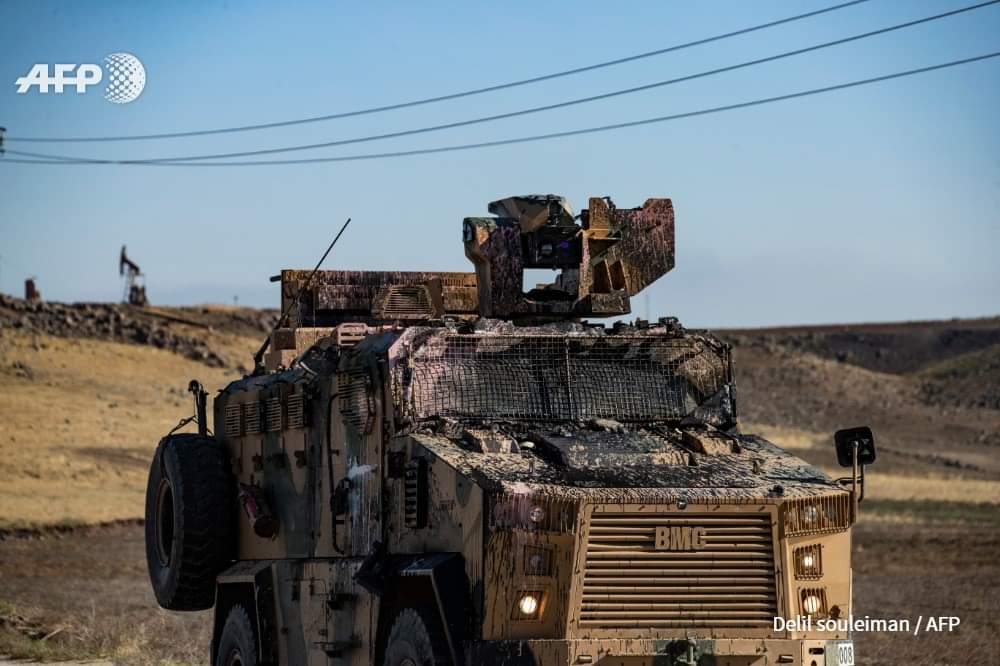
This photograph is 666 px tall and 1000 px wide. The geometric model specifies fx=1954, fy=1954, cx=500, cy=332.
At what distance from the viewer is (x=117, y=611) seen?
2523 centimetres

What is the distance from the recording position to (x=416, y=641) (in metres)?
11.0

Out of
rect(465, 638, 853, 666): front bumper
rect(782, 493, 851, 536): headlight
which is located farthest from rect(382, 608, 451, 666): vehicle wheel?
rect(782, 493, 851, 536): headlight

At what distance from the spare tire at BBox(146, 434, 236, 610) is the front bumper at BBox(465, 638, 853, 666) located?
4815mm

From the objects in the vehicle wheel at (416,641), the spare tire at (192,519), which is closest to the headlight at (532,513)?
the vehicle wheel at (416,641)

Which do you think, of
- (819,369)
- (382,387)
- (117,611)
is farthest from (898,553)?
(819,369)

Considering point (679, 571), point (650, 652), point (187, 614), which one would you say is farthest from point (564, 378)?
point (187, 614)

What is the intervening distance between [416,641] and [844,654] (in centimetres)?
246

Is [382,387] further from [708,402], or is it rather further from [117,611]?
[117,611]

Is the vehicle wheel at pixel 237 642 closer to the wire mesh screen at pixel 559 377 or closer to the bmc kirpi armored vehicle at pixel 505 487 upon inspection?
the bmc kirpi armored vehicle at pixel 505 487

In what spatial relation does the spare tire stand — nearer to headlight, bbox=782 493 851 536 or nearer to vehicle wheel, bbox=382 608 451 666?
vehicle wheel, bbox=382 608 451 666

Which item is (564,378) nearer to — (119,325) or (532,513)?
(532,513)

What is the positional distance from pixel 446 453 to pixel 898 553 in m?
27.9

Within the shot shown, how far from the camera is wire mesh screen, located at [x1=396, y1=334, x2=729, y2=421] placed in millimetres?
12195

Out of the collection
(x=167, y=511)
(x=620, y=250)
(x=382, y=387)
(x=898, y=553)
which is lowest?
(x=898, y=553)
